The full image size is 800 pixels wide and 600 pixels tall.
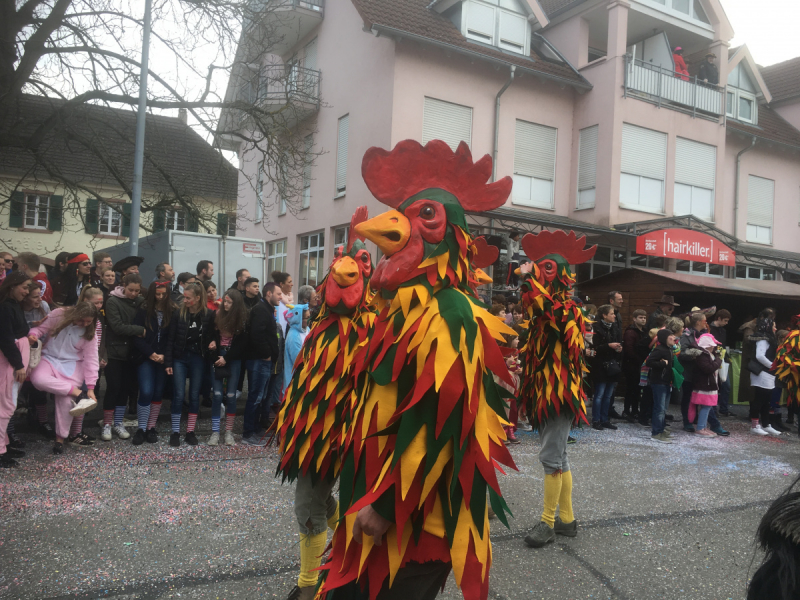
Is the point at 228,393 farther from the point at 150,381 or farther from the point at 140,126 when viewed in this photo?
the point at 140,126

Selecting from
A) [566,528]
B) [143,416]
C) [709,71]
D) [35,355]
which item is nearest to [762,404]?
[566,528]

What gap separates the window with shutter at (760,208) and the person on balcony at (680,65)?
458 centimetres

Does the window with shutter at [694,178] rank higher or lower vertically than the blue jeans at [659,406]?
higher

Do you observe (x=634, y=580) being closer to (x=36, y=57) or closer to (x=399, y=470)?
(x=399, y=470)

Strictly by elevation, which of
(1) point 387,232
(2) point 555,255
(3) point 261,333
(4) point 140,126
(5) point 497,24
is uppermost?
(5) point 497,24

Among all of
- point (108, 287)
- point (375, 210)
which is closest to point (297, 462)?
point (108, 287)

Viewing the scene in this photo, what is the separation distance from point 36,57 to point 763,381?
12.9 metres

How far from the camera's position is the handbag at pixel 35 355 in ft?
19.5

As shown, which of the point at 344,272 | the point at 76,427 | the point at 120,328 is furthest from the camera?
the point at 120,328

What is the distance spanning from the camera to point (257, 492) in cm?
498

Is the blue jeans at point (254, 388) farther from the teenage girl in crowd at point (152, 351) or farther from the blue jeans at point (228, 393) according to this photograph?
the teenage girl in crowd at point (152, 351)

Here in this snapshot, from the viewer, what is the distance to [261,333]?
6875 mm

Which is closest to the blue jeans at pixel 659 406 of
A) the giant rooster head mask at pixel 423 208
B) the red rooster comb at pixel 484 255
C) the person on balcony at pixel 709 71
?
the red rooster comb at pixel 484 255

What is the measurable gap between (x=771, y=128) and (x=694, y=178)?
17.7 ft
